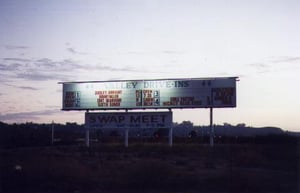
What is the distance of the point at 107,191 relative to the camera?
1795cm

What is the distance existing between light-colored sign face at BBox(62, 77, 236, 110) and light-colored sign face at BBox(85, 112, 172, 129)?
74 cm

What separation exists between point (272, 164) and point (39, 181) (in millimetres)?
15619

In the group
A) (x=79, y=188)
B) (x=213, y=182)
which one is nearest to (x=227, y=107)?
(x=213, y=182)

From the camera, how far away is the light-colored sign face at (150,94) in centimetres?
4414

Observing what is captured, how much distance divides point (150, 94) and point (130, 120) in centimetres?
324

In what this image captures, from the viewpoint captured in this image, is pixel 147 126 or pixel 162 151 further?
pixel 147 126

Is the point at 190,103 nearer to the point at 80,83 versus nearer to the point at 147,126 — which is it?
the point at 147,126

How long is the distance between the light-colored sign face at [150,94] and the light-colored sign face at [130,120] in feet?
2.42

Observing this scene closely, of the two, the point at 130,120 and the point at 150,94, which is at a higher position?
the point at 150,94

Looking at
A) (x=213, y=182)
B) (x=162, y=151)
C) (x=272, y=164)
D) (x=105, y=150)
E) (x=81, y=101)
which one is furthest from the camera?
(x=81, y=101)

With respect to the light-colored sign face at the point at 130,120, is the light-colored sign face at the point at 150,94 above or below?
above

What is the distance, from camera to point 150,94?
46062 mm

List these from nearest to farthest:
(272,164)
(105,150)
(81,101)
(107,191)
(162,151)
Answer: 1. (107,191)
2. (272,164)
3. (162,151)
4. (105,150)
5. (81,101)

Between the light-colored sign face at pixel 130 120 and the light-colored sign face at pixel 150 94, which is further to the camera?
the light-colored sign face at pixel 130 120
